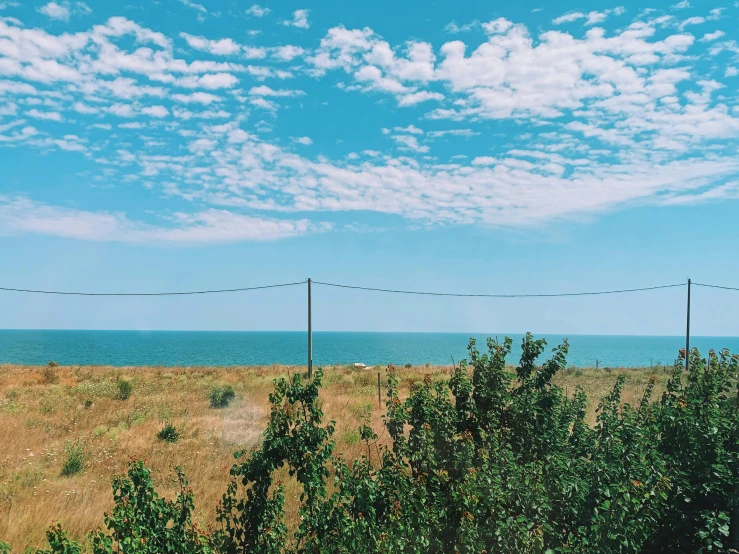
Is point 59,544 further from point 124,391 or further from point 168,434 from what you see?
point 124,391

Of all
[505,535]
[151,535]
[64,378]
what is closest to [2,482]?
[151,535]

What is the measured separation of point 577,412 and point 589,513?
216 centimetres

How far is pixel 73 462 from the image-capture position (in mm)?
11414

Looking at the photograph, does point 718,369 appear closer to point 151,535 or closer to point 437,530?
point 437,530

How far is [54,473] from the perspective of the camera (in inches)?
434

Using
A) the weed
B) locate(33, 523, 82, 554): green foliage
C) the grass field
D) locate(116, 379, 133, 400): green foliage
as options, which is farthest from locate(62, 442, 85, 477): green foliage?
locate(116, 379, 133, 400): green foliage

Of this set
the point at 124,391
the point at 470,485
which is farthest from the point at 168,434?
the point at 470,485

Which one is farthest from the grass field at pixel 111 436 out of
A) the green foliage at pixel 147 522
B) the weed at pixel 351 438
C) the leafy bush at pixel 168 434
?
the green foliage at pixel 147 522

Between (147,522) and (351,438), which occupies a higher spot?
(147,522)

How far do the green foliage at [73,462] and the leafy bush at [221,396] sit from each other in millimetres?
8977

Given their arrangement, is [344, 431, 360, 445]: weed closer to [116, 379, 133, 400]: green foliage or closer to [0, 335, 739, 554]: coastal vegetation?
[0, 335, 739, 554]: coastal vegetation

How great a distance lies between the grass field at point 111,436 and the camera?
8750mm

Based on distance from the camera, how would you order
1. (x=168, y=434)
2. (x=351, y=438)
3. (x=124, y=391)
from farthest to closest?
(x=124, y=391), (x=168, y=434), (x=351, y=438)

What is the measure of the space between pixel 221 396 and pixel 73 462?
36.3ft
